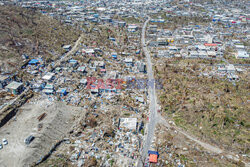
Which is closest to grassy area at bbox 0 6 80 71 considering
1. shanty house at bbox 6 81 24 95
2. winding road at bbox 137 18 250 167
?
shanty house at bbox 6 81 24 95

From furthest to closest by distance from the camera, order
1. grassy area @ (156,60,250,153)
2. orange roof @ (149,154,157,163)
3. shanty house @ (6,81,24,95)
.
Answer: shanty house @ (6,81,24,95) < grassy area @ (156,60,250,153) < orange roof @ (149,154,157,163)

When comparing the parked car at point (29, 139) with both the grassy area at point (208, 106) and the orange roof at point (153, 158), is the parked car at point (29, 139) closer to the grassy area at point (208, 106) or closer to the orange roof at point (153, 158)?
the orange roof at point (153, 158)

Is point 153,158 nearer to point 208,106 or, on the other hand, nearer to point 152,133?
point 152,133

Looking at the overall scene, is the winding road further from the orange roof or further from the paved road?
the orange roof

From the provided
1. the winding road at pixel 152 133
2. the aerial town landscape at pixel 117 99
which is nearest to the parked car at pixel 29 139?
the aerial town landscape at pixel 117 99

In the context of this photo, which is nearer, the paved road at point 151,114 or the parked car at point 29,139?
the parked car at point 29,139

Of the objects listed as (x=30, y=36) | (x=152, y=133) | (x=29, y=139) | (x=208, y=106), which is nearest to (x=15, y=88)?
(x=29, y=139)
